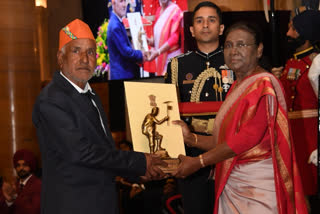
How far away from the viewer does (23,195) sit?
18.2 feet

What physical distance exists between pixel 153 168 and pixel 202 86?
0.99 m

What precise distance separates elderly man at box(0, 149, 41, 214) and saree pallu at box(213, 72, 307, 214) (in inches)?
128

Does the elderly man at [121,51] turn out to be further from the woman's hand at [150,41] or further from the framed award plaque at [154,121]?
the framed award plaque at [154,121]

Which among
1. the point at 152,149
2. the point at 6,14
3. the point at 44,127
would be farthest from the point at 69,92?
the point at 6,14

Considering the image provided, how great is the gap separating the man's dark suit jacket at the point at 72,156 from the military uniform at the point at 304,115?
9.00ft

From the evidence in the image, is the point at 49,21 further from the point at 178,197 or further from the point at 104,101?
the point at 178,197

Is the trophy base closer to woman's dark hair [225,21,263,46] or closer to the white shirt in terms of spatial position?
woman's dark hair [225,21,263,46]

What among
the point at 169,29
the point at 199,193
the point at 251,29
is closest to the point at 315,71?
the point at 251,29

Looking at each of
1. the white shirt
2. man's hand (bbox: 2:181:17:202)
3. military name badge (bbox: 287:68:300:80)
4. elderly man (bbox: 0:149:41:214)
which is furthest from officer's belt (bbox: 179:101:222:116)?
man's hand (bbox: 2:181:17:202)

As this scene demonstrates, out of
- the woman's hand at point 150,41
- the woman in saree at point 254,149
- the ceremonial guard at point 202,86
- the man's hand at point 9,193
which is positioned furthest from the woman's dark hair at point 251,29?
the woman's hand at point 150,41

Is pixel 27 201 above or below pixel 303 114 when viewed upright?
below

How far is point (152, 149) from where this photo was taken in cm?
325

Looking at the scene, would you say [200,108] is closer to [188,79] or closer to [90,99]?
[188,79]

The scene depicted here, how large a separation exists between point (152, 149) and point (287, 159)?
96 cm
